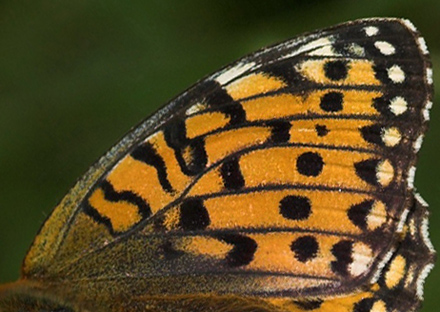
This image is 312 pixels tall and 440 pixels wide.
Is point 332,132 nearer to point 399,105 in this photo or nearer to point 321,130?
point 321,130

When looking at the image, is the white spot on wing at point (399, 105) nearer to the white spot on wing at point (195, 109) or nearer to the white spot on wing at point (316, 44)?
the white spot on wing at point (316, 44)

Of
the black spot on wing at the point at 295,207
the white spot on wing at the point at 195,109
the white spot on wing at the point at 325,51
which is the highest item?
the white spot on wing at the point at 325,51

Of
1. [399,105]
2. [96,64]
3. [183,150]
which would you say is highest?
[96,64]

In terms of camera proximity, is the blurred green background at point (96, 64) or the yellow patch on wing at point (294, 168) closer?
the yellow patch on wing at point (294, 168)

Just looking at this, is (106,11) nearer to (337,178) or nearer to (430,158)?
(430,158)

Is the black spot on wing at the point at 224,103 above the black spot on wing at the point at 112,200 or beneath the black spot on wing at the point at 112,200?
above

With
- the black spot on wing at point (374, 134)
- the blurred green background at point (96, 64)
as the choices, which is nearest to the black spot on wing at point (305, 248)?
the black spot on wing at point (374, 134)

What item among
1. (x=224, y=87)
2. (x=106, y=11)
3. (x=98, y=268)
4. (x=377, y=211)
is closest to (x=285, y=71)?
(x=224, y=87)

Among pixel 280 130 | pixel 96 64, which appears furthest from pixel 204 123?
→ pixel 96 64
